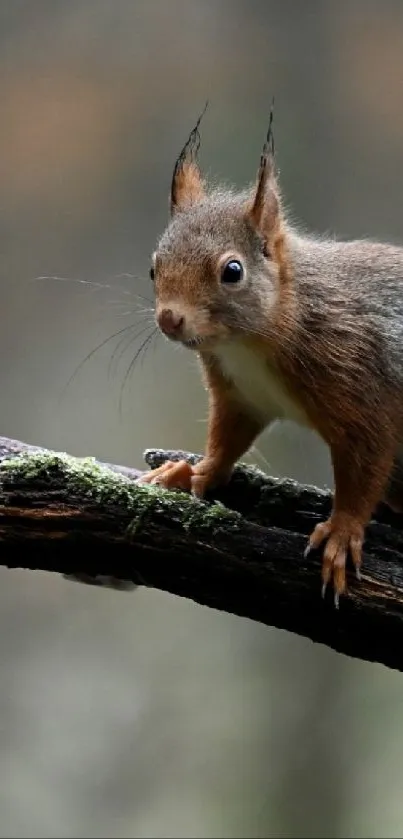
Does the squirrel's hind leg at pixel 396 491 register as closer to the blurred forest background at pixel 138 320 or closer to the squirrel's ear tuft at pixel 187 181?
the blurred forest background at pixel 138 320

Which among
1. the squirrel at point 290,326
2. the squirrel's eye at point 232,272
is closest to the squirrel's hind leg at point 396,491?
the squirrel at point 290,326

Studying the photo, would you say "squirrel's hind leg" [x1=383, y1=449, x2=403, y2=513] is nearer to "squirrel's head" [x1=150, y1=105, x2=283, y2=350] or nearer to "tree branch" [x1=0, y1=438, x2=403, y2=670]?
"tree branch" [x1=0, y1=438, x2=403, y2=670]

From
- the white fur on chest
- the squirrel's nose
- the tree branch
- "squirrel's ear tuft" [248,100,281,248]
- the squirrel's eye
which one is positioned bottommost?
the tree branch

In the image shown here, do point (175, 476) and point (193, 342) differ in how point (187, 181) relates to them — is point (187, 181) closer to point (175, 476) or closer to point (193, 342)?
point (193, 342)

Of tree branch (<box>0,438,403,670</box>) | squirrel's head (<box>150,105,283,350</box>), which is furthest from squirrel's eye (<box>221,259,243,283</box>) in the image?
tree branch (<box>0,438,403,670</box>)

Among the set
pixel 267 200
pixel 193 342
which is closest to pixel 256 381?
pixel 193 342

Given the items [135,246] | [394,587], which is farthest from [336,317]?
[135,246]

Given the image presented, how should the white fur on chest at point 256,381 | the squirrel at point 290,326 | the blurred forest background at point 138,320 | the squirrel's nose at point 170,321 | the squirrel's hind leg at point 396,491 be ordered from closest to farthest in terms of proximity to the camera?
the squirrel's nose at point 170,321 → the squirrel at point 290,326 → the white fur on chest at point 256,381 → the squirrel's hind leg at point 396,491 → the blurred forest background at point 138,320

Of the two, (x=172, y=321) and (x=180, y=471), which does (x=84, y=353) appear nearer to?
(x=180, y=471)
